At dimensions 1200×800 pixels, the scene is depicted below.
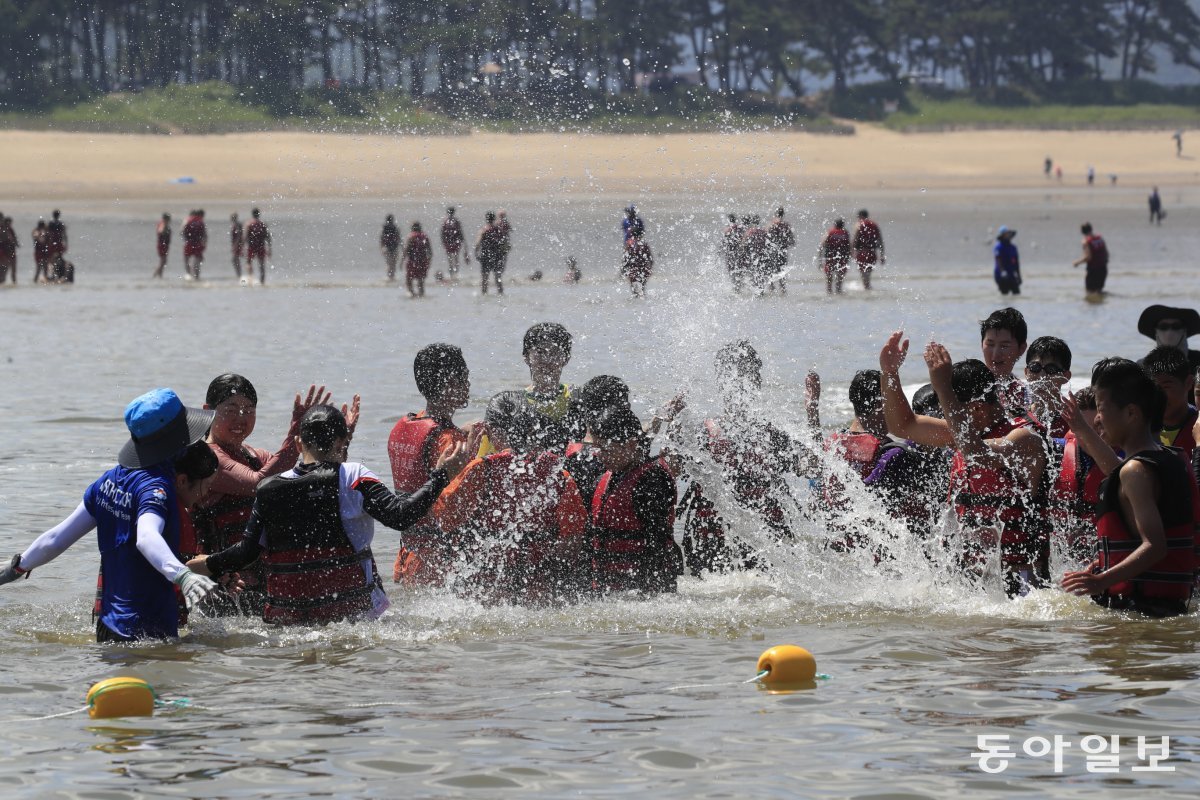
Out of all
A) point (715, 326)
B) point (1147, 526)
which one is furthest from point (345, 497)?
point (715, 326)

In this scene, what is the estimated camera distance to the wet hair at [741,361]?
900 centimetres

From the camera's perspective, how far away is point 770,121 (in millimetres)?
109625

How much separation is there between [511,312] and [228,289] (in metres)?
9.28

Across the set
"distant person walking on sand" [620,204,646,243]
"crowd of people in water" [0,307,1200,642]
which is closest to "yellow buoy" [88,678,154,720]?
"crowd of people in water" [0,307,1200,642]

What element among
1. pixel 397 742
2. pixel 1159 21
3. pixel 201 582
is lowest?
pixel 397 742

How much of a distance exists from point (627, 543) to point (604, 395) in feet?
2.69

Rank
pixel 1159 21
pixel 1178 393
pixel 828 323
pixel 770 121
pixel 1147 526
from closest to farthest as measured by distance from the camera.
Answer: pixel 1147 526
pixel 1178 393
pixel 828 323
pixel 770 121
pixel 1159 21

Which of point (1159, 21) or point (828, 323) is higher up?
point (1159, 21)

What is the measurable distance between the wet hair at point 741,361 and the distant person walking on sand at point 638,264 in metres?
24.5

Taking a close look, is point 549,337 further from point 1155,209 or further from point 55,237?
point 1155,209

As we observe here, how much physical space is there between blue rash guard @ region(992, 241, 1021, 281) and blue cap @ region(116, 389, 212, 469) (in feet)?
87.5

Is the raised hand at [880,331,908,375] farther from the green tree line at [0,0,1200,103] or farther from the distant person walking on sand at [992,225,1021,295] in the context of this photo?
the green tree line at [0,0,1200,103]

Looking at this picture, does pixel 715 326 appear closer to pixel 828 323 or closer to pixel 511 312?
pixel 828 323

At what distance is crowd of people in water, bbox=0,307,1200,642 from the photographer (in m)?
7.23
